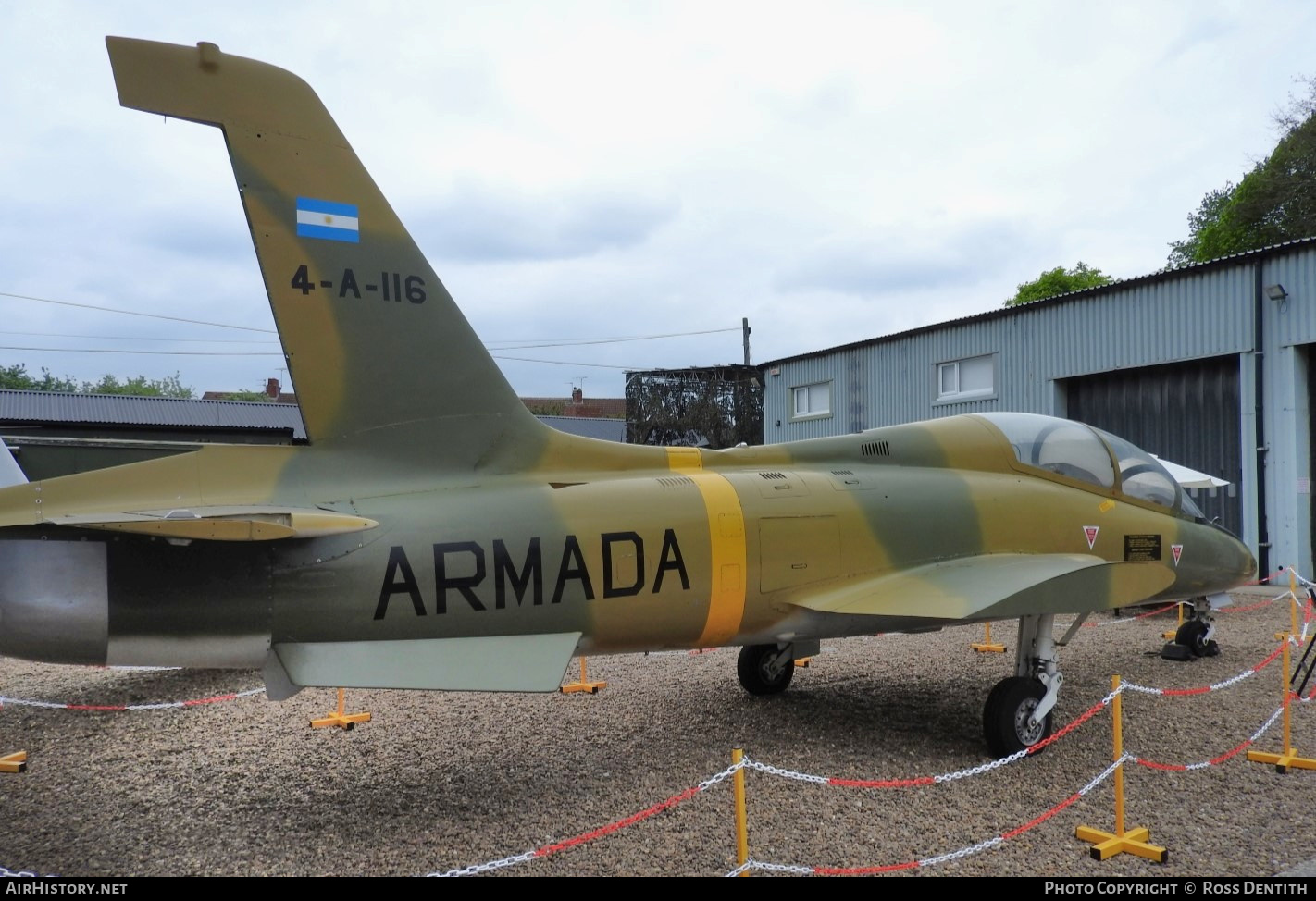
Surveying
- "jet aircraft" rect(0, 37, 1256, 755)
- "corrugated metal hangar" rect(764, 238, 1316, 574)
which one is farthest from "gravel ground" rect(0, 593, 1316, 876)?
"corrugated metal hangar" rect(764, 238, 1316, 574)

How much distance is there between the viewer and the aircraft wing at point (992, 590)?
5645 mm

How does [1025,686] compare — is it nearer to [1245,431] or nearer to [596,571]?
[596,571]

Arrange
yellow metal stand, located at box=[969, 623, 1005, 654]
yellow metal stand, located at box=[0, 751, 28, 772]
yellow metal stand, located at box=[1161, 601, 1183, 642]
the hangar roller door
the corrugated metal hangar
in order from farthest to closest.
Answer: the hangar roller door < the corrugated metal hangar < yellow metal stand, located at box=[1161, 601, 1183, 642] < yellow metal stand, located at box=[969, 623, 1005, 654] < yellow metal stand, located at box=[0, 751, 28, 772]

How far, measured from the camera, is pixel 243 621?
4293 millimetres

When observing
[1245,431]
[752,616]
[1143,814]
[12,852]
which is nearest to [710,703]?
[752,616]

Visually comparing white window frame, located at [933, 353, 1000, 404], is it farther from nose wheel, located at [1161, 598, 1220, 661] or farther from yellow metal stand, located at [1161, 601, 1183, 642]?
nose wheel, located at [1161, 598, 1220, 661]

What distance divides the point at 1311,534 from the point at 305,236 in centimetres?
1512

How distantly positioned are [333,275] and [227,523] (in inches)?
64.2

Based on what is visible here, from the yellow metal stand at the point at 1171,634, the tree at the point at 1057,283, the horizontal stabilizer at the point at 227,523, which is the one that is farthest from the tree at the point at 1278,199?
the horizontal stabilizer at the point at 227,523

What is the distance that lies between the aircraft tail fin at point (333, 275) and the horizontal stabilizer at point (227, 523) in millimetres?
695

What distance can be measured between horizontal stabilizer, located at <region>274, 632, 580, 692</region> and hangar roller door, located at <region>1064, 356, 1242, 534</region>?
1335cm

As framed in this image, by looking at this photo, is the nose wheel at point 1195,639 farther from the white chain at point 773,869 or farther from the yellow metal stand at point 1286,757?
the white chain at point 773,869

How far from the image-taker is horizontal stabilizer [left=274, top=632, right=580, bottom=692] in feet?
14.0

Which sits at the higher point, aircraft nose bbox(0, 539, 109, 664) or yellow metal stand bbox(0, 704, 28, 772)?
aircraft nose bbox(0, 539, 109, 664)
